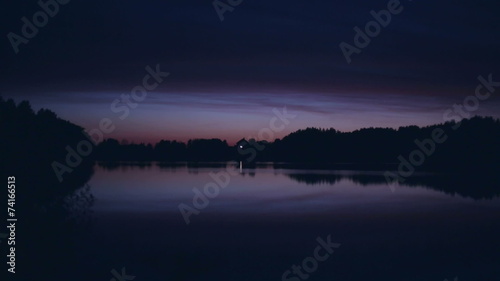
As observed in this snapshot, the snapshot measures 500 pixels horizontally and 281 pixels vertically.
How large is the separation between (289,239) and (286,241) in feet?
1.26

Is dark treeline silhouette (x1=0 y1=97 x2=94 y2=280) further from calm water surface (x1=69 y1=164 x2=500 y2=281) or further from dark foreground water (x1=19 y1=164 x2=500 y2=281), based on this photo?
calm water surface (x1=69 y1=164 x2=500 y2=281)

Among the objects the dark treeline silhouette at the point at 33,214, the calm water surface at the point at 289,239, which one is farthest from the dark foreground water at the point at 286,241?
the dark treeline silhouette at the point at 33,214

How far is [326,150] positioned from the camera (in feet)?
477

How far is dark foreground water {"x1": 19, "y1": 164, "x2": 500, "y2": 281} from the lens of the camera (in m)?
11.9

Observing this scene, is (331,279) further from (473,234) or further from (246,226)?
(473,234)

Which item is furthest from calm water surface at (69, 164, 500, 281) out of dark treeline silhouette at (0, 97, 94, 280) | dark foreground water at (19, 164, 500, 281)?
dark treeline silhouette at (0, 97, 94, 280)

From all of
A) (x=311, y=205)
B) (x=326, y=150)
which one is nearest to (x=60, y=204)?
(x=311, y=205)

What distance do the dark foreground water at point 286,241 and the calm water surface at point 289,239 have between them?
0.03 m

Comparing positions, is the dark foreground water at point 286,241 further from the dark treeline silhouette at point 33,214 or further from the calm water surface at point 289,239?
the dark treeline silhouette at point 33,214

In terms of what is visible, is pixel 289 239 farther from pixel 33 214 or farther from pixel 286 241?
pixel 33 214

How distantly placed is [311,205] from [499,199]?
14.2m

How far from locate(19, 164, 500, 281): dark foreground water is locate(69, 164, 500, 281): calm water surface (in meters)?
0.03

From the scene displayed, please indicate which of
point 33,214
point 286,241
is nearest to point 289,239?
point 286,241

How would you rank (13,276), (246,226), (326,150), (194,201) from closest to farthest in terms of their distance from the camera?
(13,276) < (246,226) < (194,201) < (326,150)
